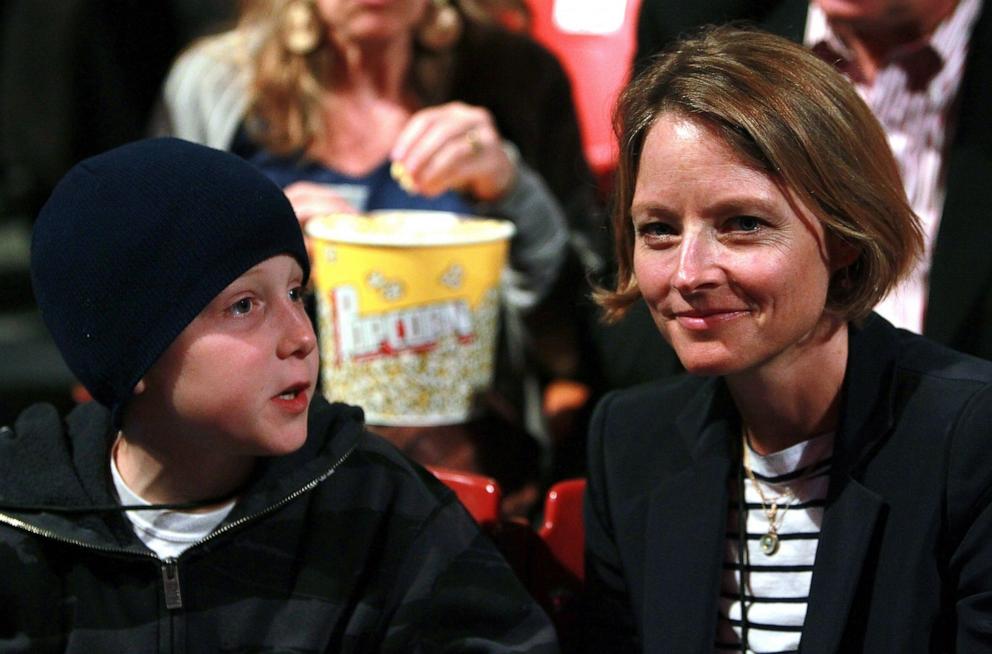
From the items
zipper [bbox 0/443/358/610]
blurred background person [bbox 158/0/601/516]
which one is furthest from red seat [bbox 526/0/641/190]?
zipper [bbox 0/443/358/610]

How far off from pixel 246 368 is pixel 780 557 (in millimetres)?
594

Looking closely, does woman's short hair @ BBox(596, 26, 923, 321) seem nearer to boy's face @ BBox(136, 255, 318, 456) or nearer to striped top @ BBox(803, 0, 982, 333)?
boy's face @ BBox(136, 255, 318, 456)

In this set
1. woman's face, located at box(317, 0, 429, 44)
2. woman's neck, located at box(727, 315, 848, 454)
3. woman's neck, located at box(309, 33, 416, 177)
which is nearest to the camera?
woman's neck, located at box(727, 315, 848, 454)

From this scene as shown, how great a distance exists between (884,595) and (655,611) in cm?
25

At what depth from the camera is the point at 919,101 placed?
2047mm

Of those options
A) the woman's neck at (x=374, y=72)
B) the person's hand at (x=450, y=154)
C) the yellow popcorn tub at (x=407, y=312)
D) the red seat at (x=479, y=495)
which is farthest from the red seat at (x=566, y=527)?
the woman's neck at (x=374, y=72)

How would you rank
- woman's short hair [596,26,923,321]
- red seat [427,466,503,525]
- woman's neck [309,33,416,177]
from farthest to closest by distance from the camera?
1. woman's neck [309,33,416,177]
2. red seat [427,466,503,525]
3. woman's short hair [596,26,923,321]

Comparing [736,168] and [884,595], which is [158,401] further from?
[884,595]

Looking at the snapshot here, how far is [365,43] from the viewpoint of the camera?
98.5 inches

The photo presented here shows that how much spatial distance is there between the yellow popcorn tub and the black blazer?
21.8 inches


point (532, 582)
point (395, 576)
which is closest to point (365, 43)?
point (532, 582)

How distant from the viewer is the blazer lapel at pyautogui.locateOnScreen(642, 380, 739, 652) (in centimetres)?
147

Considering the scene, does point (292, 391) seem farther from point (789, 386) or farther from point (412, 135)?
point (412, 135)

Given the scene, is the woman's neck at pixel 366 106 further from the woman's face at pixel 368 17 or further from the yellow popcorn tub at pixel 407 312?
the yellow popcorn tub at pixel 407 312
